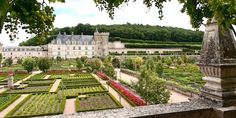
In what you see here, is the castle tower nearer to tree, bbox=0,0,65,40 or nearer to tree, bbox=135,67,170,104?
tree, bbox=135,67,170,104

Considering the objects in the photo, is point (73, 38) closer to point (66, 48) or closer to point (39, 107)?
point (66, 48)

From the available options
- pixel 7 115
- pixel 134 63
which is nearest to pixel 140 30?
pixel 134 63

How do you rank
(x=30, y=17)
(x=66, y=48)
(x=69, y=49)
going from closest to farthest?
(x=30, y=17), (x=66, y=48), (x=69, y=49)

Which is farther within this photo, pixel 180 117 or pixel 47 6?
pixel 180 117

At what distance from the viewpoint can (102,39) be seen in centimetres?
9544

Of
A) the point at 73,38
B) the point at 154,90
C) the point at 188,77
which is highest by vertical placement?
the point at 73,38

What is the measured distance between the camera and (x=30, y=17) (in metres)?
2.77

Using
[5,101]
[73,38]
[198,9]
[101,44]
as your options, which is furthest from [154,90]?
[101,44]

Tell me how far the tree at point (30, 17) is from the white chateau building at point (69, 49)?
85765 millimetres

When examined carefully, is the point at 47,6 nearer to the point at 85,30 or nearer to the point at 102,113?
the point at 102,113

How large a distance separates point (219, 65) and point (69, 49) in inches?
3513

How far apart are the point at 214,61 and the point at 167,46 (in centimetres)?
10175

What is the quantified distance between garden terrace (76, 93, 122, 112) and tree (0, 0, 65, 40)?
15.5m

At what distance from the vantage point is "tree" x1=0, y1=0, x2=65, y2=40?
2.68m
